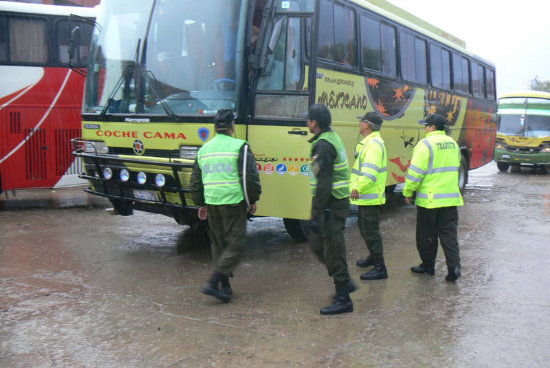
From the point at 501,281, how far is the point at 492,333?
163 centimetres

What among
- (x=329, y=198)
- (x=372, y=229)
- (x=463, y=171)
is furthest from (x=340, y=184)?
(x=463, y=171)

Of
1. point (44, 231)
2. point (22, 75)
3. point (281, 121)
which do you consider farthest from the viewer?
point (22, 75)

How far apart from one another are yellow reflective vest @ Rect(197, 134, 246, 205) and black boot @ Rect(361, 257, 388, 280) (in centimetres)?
178

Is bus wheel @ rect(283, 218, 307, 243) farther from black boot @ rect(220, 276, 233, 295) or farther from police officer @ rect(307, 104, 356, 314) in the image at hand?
police officer @ rect(307, 104, 356, 314)

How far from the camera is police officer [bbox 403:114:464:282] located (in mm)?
5621

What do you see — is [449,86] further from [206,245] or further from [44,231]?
[44,231]

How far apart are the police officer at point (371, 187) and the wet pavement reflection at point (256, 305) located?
0.30m

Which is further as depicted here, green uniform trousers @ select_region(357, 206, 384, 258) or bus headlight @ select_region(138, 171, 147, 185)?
bus headlight @ select_region(138, 171, 147, 185)

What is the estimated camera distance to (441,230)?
5750mm

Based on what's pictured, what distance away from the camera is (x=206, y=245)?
7316mm

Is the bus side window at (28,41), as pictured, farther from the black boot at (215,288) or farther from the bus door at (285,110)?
the black boot at (215,288)

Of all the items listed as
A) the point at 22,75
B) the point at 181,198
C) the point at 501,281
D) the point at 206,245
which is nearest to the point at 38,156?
the point at 22,75

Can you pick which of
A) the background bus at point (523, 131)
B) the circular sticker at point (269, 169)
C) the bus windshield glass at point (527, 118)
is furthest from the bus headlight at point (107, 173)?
the bus windshield glass at point (527, 118)

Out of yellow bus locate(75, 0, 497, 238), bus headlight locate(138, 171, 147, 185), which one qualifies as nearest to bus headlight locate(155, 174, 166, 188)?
yellow bus locate(75, 0, 497, 238)
